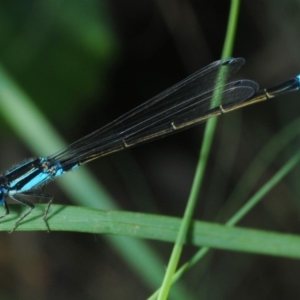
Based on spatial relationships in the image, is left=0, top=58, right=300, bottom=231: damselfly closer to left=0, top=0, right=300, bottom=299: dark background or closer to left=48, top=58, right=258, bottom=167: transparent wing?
left=48, top=58, right=258, bottom=167: transparent wing

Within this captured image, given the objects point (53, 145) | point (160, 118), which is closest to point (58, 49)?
point (160, 118)

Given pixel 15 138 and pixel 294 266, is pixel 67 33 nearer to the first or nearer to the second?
pixel 15 138

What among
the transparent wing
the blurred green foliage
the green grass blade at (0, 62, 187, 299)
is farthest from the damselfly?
the blurred green foliage

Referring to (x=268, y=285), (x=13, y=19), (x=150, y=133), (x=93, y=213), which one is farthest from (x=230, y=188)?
(x=93, y=213)

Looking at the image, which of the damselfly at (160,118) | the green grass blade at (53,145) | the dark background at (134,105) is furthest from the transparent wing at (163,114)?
the dark background at (134,105)

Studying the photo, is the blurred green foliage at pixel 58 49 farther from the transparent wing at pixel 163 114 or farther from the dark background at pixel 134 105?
the transparent wing at pixel 163 114

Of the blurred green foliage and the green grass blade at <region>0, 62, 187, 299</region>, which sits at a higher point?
the blurred green foliage
